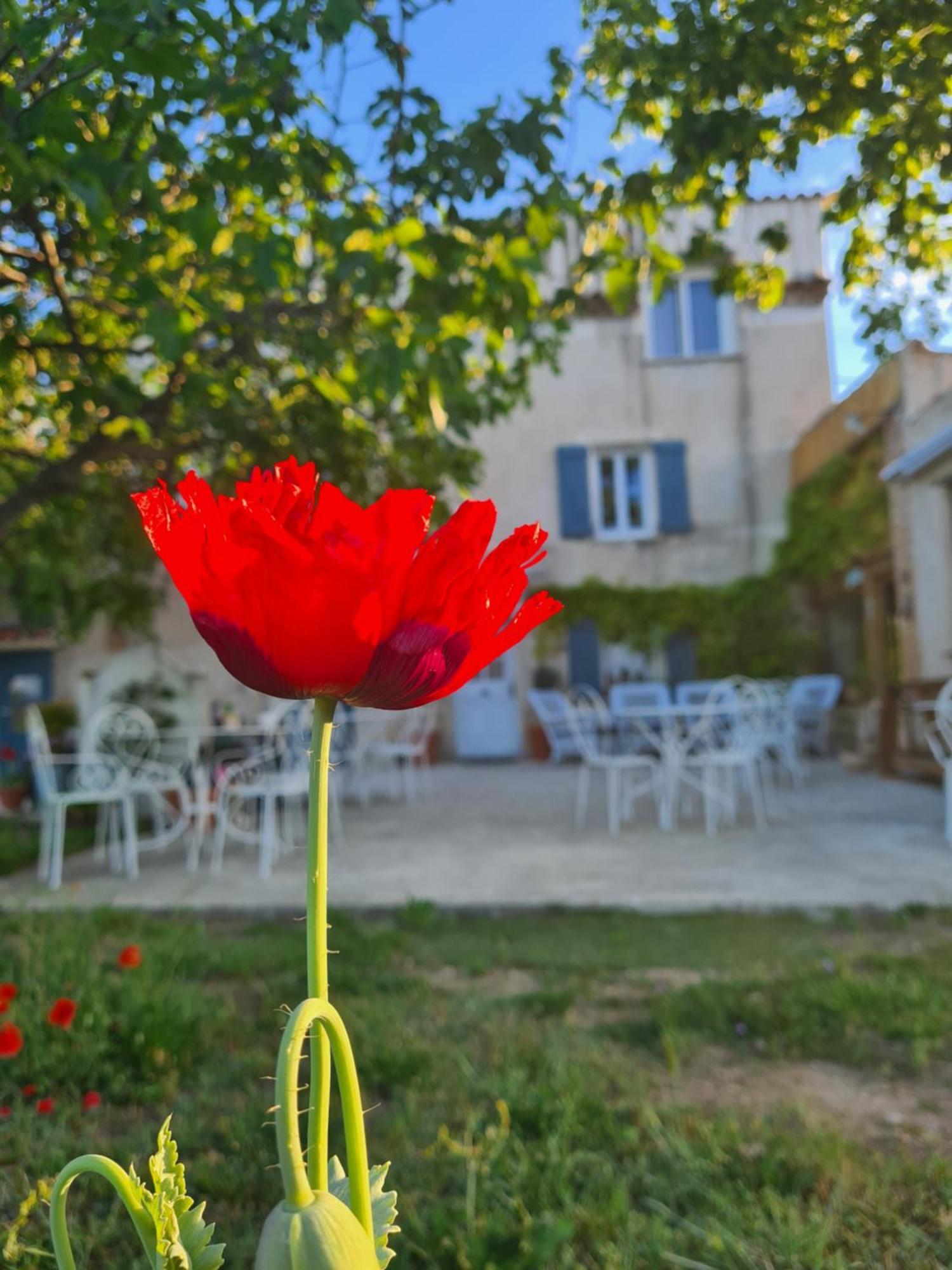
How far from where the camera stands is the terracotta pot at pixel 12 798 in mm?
8470

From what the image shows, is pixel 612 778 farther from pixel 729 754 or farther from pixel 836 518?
pixel 836 518

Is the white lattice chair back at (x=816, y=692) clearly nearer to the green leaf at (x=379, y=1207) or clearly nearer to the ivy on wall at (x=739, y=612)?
the ivy on wall at (x=739, y=612)

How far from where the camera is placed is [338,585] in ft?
1.68

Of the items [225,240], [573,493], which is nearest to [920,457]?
[573,493]

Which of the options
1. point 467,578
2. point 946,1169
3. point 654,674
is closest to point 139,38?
point 467,578

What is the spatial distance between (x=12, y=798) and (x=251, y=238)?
728 cm

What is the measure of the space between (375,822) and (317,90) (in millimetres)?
4337

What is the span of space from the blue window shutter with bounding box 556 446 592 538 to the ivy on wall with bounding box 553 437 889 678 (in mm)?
697

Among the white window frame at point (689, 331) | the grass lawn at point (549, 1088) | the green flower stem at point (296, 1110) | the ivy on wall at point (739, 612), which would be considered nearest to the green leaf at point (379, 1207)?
the green flower stem at point (296, 1110)

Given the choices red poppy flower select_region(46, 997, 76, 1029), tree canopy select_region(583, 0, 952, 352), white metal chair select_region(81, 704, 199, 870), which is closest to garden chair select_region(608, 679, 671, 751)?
white metal chair select_region(81, 704, 199, 870)

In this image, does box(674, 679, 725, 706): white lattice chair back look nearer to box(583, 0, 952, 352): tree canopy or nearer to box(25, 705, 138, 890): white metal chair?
box(25, 705, 138, 890): white metal chair

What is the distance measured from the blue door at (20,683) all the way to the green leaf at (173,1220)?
15114 mm

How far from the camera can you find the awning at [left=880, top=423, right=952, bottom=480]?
7051 mm

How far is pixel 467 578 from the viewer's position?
55cm
